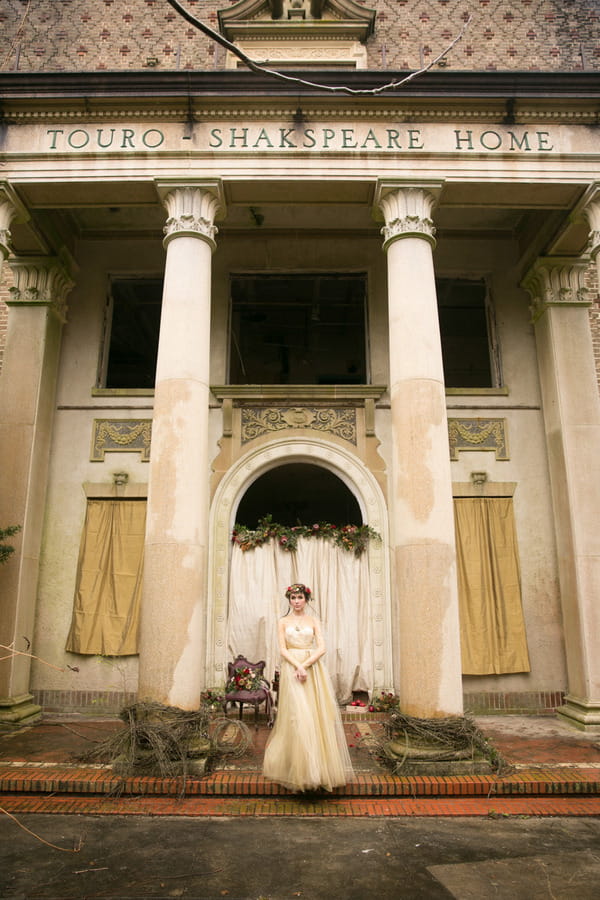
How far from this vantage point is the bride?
583cm

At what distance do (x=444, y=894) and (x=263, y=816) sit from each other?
2.00 meters

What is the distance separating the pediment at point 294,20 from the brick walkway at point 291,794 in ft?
40.0

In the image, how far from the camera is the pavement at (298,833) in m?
4.34

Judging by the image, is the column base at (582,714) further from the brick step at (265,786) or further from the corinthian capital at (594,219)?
the corinthian capital at (594,219)

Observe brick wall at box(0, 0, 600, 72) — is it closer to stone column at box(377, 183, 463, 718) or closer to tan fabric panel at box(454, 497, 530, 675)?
stone column at box(377, 183, 463, 718)

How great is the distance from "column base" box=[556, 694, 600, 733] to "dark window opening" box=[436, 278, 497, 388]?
17.6ft

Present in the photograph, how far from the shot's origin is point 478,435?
10.8m

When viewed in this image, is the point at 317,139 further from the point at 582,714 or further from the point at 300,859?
the point at 582,714

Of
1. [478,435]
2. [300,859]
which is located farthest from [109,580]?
[478,435]

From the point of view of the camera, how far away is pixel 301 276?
11836 mm

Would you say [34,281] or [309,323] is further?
[309,323]

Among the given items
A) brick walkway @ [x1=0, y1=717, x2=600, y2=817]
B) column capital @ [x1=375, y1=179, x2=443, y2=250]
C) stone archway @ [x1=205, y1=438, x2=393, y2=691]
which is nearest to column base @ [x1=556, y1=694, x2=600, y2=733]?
brick walkway @ [x1=0, y1=717, x2=600, y2=817]

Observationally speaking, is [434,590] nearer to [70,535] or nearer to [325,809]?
[325,809]

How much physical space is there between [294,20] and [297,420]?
24.8 ft
